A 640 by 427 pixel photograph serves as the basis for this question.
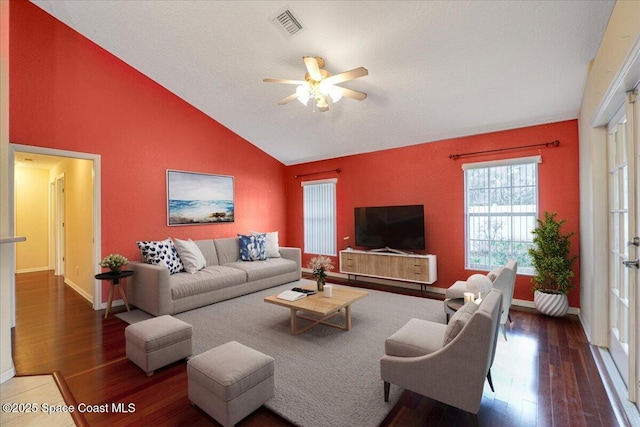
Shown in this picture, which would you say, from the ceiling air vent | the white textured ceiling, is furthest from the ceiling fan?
the white textured ceiling

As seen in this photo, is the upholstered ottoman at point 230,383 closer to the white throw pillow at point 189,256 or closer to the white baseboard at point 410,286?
the white throw pillow at point 189,256

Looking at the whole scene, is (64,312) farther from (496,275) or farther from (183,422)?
(496,275)

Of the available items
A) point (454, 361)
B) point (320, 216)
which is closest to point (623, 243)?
point (454, 361)

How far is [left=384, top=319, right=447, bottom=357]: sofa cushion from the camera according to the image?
192cm

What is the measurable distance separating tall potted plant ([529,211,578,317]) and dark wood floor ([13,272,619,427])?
0.60 feet

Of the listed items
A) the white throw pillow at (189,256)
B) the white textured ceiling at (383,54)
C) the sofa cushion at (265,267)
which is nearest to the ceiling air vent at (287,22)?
the white textured ceiling at (383,54)

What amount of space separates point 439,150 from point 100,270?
541cm

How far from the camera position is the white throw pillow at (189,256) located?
14.2ft

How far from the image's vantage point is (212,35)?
345cm

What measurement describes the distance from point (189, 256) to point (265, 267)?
1.20m

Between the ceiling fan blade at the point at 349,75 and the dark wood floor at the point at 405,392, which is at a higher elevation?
the ceiling fan blade at the point at 349,75

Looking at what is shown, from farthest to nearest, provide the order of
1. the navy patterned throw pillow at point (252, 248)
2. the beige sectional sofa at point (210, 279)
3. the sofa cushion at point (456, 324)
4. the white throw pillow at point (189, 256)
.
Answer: the navy patterned throw pillow at point (252, 248), the white throw pillow at point (189, 256), the beige sectional sofa at point (210, 279), the sofa cushion at point (456, 324)

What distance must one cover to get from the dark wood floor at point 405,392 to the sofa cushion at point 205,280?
2.38 feet

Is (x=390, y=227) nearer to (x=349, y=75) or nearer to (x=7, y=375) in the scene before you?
(x=349, y=75)
